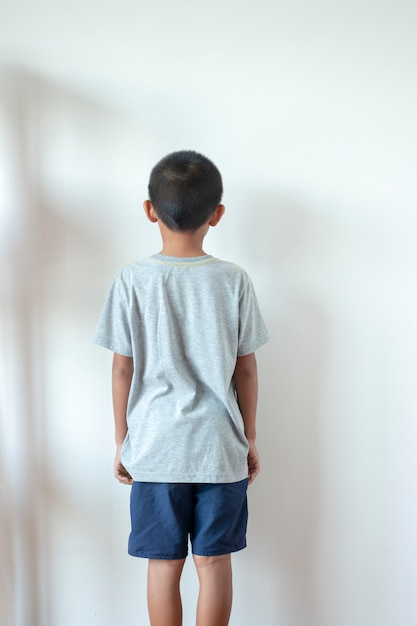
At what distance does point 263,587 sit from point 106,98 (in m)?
1.25

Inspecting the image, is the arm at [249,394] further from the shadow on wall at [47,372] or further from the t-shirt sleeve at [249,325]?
the shadow on wall at [47,372]

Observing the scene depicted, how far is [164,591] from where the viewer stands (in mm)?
1221

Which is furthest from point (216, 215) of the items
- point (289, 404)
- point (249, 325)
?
point (289, 404)

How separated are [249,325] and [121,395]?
309mm

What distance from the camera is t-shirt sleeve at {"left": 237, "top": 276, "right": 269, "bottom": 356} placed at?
1.21 meters

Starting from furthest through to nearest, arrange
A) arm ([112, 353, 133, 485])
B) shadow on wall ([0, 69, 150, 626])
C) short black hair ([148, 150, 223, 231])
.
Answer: shadow on wall ([0, 69, 150, 626]) → arm ([112, 353, 133, 485]) → short black hair ([148, 150, 223, 231])

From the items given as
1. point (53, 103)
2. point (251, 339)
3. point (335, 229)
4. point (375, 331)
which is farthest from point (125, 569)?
point (53, 103)

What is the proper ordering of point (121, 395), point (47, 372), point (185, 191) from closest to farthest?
point (185, 191) < point (121, 395) < point (47, 372)

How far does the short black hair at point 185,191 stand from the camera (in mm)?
1150

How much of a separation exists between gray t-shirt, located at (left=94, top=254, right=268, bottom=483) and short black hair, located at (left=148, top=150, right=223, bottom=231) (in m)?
0.08

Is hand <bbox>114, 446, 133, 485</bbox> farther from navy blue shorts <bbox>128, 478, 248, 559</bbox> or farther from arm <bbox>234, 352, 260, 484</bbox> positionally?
arm <bbox>234, 352, 260, 484</bbox>

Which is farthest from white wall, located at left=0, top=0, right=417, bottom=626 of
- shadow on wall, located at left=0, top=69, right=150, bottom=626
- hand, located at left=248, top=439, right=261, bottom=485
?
hand, located at left=248, top=439, right=261, bottom=485

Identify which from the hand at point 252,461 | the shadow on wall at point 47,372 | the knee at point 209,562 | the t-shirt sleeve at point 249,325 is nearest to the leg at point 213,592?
the knee at point 209,562

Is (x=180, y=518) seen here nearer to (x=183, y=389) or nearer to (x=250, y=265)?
(x=183, y=389)
